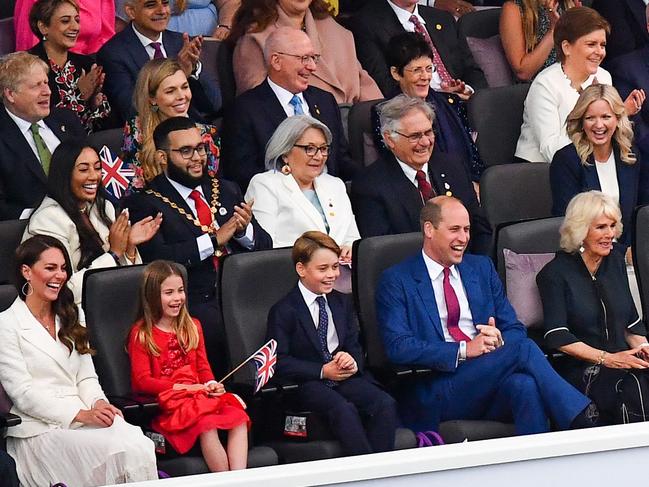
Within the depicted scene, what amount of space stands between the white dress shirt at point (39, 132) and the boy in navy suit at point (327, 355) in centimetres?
110

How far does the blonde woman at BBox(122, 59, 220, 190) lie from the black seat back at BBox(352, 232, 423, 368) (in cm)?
69

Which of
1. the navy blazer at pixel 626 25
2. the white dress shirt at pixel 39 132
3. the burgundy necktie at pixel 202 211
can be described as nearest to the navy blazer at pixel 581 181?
the navy blazer at pixel 626 25

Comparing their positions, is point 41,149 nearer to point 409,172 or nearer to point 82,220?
point 82,220

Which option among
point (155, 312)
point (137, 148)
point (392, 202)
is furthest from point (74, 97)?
point (155, 312)

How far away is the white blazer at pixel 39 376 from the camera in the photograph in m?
4.94

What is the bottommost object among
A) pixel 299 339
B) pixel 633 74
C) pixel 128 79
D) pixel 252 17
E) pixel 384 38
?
pixel 299 339

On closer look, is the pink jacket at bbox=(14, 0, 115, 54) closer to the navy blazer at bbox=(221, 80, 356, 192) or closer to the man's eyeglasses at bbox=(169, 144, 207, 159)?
the navy blazer at bbox=(221, 80, 356, 192)

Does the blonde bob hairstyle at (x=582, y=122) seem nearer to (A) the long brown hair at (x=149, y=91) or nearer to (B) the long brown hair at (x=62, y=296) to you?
(A) the long brown hair at (x=149, y=91)

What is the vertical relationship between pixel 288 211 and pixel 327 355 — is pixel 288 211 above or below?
above

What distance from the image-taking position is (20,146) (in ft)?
19.1

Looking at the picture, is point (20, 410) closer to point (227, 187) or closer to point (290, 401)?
point (290, 401)

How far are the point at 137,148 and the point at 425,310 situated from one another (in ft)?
3.94

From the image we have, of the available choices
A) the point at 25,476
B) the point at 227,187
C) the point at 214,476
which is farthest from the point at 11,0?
the point at 214,476

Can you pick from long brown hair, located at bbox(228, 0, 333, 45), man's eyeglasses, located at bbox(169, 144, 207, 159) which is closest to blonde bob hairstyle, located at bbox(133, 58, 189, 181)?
man's eyeglasses, located at bbox(169, 144, 207, 159)
